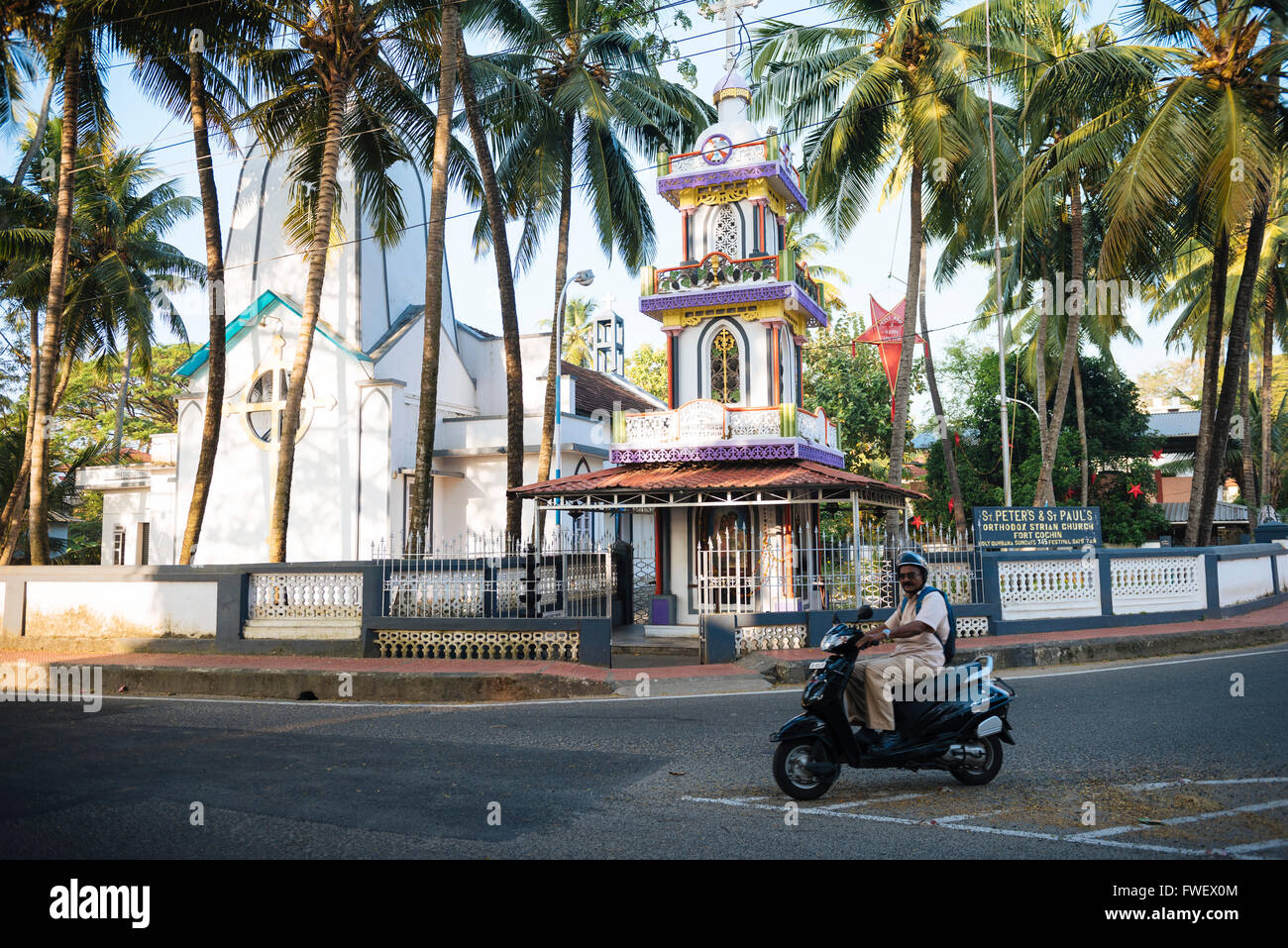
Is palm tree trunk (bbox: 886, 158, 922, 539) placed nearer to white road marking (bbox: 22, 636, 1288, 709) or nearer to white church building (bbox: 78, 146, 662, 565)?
white road marking (bbox: 22, 636, 1288, 709)

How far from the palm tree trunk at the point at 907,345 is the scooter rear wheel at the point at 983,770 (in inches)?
491

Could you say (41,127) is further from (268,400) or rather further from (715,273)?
(715,273)

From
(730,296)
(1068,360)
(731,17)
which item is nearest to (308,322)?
(730,296)

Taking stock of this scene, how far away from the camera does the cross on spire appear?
18.4 meters

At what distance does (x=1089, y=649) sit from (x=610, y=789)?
970 cm

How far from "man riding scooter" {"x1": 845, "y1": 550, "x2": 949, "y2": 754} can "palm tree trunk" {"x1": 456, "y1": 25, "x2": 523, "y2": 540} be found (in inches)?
465

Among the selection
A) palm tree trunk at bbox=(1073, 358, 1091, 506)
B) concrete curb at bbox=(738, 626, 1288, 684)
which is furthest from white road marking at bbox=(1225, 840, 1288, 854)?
palm tree trunk at bbox=(1073, 358, 1091, 506)

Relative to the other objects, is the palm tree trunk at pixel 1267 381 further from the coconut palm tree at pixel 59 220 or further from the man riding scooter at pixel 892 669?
the coconut palm tree at pixel 59 220

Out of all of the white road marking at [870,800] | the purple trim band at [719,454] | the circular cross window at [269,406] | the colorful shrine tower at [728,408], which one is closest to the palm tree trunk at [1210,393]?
the colorful shrine tower at [728,408]

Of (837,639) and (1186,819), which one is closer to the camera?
(1186,819)

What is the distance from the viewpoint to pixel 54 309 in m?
16.2

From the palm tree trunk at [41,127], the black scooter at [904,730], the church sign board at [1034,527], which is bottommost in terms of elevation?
the black scooter at [904,730]

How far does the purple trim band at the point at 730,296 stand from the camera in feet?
53.3
